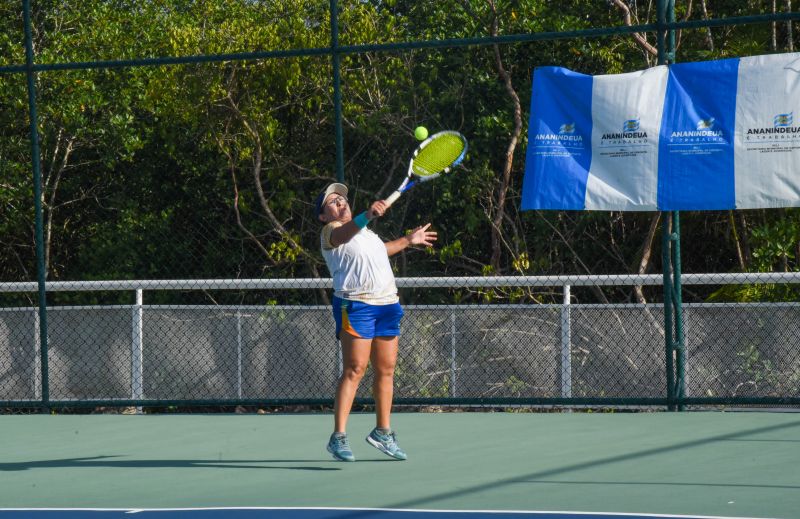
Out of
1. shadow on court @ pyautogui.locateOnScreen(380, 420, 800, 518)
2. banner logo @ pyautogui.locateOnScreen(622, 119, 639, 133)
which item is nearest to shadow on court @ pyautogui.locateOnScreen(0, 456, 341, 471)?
shadow on court @ pyautogui.locateOnScreen(380, 420, 800, 518)

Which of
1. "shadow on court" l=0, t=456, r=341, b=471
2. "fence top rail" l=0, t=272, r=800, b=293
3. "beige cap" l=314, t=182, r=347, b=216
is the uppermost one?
"beige cap" l=314, t=182, r=347, b=216

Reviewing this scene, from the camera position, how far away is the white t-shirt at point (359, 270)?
22.5ft

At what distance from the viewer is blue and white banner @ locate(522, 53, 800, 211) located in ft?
28.3

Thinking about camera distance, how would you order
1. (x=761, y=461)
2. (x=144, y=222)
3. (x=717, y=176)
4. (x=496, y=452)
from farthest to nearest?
1. (x=144, y=222)
2. (x=717, y=176)
3. (x=496, y=452)
4. (x=761, y=461)

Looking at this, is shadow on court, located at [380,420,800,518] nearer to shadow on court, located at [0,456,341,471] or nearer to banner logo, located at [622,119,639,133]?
shadow on court, located at [0,456,341,471]

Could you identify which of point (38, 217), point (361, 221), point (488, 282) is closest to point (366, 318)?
point (361, 221)

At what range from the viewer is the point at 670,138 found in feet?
28.9

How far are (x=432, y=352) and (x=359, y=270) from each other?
11.1 ft

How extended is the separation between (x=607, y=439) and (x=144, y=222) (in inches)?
381

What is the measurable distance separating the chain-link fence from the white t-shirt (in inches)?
97.2

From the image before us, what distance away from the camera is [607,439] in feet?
25.8

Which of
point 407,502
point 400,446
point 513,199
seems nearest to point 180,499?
point 407,502

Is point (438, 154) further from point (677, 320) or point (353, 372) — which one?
point (677, 320)

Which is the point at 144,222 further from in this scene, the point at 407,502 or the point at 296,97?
the point at 407,502
